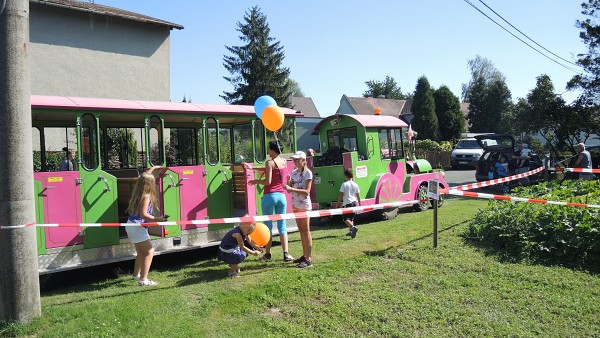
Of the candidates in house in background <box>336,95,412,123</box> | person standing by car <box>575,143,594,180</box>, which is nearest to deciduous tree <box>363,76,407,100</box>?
house in background <box>336,95,412,123</box>

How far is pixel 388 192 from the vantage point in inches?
445

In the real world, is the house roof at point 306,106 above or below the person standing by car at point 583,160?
above

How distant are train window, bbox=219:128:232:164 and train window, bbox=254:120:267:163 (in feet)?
1.59

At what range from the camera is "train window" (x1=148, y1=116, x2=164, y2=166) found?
7.40 metres

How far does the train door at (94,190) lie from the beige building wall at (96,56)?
45.1ft

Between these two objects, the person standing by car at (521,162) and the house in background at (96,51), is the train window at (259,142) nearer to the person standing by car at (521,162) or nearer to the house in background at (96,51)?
the person standing by car at (521,162)

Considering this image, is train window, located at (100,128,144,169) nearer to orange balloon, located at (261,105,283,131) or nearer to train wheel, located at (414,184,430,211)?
orange balloon, located at (261,105,283,131)

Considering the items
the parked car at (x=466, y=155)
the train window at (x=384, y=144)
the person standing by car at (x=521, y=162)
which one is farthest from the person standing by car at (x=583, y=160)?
the parked car at (x=466, y=155)

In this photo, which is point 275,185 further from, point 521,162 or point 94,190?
point 521,162

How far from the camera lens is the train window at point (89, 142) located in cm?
667

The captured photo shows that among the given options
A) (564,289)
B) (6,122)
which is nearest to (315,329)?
(564,289)

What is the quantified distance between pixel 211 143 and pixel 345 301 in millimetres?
3874

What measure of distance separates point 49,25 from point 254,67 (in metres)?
27.0

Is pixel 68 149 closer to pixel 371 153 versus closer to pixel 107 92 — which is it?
pixel 371 153
